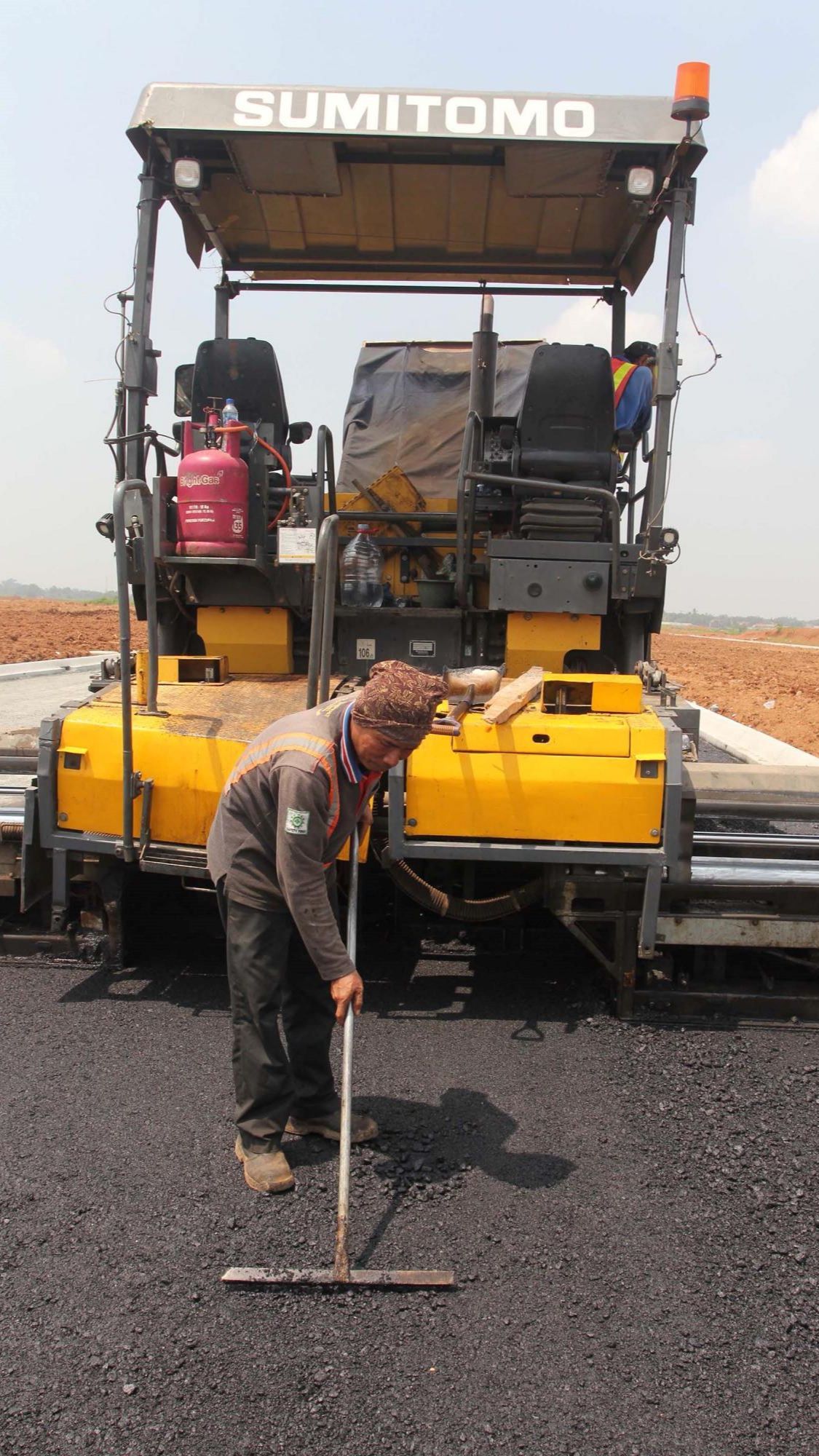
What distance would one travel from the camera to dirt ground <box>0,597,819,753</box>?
53.7 ft

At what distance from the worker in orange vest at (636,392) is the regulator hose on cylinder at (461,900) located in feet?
9.07

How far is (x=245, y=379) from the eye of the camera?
5711mm

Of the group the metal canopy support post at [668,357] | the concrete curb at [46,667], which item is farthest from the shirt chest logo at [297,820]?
the concrete curb at [46,667]

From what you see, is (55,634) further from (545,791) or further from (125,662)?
(545,791)

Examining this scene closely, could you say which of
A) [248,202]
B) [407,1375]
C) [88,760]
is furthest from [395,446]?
[407,1375]

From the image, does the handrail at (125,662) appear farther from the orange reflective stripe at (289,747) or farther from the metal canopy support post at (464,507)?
the metal canopy support post at (464,507)

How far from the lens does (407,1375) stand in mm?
2260

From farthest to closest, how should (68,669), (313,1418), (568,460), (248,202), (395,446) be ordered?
(68,669), (395,446), (248,202), (568,460), (313,1418)

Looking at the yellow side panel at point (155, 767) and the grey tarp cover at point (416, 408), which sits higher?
the grey tarp cover at point (416, 408)

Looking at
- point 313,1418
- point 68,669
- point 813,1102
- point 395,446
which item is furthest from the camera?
point 68,669

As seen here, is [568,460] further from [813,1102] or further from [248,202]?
[813,1102]

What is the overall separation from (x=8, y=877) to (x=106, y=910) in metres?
0.41

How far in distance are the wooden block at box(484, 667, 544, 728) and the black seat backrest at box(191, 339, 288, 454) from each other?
7.52 feet

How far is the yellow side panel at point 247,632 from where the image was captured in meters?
5.16
